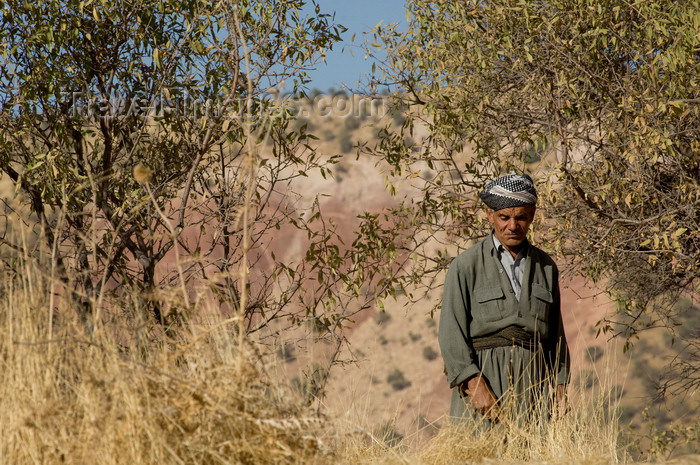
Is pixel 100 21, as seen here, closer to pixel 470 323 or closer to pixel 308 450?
pixel 470 323

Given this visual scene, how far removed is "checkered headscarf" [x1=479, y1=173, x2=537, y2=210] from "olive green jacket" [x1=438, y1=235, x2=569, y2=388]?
223 mm

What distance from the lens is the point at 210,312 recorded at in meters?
3.13

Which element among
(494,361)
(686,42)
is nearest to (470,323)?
(494,361)

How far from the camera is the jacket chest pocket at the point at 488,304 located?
3807 mm

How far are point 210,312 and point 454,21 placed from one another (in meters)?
4.93

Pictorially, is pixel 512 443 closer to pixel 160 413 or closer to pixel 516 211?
pixel 516 211

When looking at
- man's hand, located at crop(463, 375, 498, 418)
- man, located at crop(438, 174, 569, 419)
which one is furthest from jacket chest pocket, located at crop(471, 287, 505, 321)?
man's hand, located at crop(463, 375, 498, 418)

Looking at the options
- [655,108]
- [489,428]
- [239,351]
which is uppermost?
[655,108]

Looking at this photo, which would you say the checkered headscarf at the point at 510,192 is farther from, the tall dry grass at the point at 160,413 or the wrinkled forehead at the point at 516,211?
the tall dry grass at the point at 160,413

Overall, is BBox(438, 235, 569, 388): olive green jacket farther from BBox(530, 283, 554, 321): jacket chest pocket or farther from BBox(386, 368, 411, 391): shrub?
BBox(386, 368, 411, 391): shrub

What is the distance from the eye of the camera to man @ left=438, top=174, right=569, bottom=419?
3760mm

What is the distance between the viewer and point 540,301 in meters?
3.84

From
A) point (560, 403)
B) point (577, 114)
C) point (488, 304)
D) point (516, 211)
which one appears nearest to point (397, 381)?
point (577, 114)

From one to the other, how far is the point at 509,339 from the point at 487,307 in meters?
0.17
